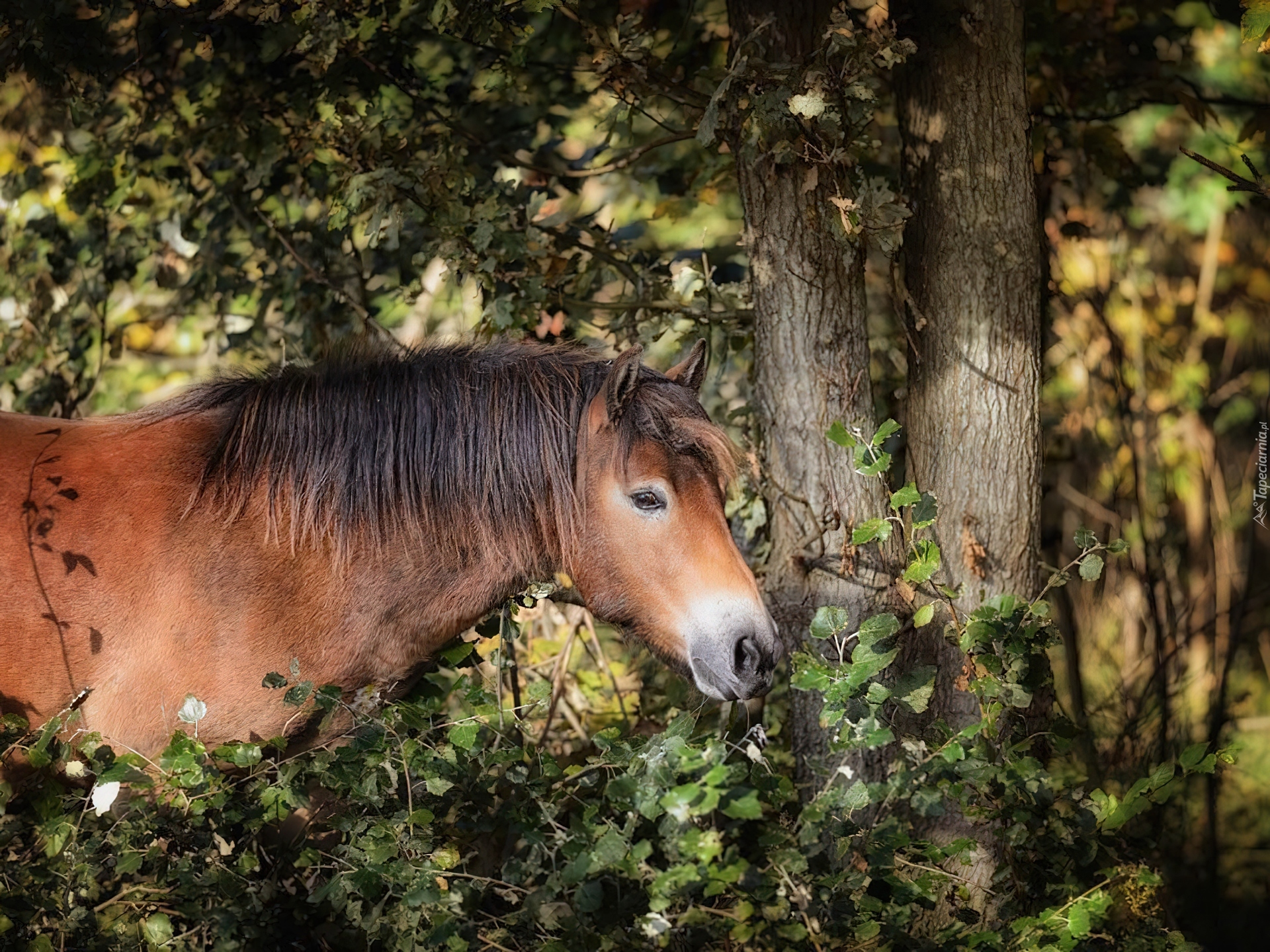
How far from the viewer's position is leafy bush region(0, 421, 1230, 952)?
2.26 metres

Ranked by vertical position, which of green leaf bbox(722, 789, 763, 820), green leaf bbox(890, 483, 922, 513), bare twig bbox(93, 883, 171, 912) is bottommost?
bare twig bbox(93, 883, 171, 912)

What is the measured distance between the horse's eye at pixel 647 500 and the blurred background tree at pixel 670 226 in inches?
21.3

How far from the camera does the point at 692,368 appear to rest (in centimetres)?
318

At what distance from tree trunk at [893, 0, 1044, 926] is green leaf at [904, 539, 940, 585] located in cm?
70

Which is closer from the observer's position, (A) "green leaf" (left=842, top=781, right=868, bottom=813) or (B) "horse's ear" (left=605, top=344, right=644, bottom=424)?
(A) "green leaf" (left=842, top=781, right=868, bottom=813)

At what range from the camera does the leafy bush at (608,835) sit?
2.26 meters

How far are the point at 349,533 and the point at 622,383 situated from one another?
89 cm

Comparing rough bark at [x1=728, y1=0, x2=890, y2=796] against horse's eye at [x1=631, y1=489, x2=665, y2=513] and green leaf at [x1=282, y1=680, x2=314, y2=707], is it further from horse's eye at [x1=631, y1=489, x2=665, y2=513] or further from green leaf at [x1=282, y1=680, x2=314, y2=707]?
green leaf at [x1=282, y1=680, x2=314, y2=707]

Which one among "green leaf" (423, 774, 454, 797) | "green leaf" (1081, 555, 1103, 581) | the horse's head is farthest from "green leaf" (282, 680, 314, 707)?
"green leaf" (1081, 555, 1103, 581)

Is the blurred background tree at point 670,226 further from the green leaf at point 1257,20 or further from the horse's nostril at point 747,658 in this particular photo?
the horse's nostril at point 747,658

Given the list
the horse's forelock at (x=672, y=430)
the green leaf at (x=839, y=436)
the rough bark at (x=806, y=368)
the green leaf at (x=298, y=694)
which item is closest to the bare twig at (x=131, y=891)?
the green leaf at (x=298, y=694)

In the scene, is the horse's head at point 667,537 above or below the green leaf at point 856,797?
above

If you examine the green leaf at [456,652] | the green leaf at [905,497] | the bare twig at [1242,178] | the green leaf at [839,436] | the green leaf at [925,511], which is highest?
the bare twig at [1242,178]

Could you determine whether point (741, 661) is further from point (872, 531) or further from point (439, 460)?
point (439, 460)
